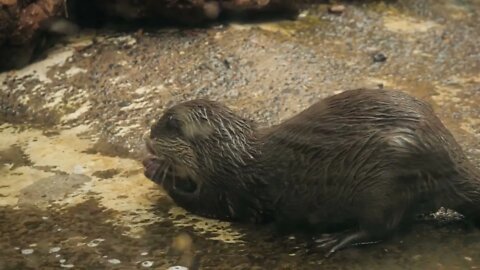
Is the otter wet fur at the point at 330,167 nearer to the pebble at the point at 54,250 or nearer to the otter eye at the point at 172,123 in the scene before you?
the otter eye at the point at 172,123

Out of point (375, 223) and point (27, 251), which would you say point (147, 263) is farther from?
point (375, 223)

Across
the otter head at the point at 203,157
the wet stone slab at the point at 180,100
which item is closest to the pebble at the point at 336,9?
the wet stone slab at the point at 180,100

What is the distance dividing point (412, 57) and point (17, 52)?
2267mm

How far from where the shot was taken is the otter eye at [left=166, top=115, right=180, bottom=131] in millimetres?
3436

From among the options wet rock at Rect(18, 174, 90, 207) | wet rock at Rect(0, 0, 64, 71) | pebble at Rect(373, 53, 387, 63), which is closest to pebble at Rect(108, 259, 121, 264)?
wet rock at Rect(18, 174, 90, 207)

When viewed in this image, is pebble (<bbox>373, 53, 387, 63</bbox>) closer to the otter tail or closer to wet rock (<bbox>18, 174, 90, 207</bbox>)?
the otter tail

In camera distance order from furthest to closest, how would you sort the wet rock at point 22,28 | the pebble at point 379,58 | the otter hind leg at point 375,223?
the pebble at point 379,58, the wet rock at point 22,28, the otter hind leg at point 375,223

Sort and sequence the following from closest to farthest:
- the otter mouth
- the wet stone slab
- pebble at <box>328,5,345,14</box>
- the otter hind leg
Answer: the otter hind leg → the wet stone slab → the otter mouth → pebble at <box>328,5,345,14</box>

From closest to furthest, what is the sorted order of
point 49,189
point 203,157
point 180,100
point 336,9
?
point 203,157 < point 49,189 < point 180,100 < point 336,9

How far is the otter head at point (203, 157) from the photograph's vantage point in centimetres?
328

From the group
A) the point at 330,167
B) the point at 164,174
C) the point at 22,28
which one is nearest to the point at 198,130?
the point at 164,174

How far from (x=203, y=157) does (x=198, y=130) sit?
4.6 inches

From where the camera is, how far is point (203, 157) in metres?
3.33

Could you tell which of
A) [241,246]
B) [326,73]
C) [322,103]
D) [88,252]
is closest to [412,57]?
[326,73]
